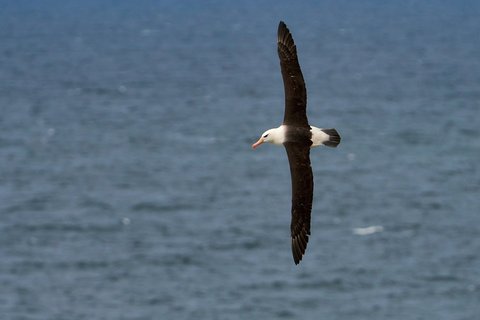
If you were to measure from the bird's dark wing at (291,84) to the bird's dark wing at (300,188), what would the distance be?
560 millimetres

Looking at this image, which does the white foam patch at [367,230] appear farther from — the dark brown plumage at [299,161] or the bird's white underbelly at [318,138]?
the bird's white underbelly at [318,138]

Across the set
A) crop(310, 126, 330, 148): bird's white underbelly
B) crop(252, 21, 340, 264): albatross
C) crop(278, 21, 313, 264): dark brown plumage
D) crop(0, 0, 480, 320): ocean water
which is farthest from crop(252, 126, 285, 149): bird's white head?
crop(0, 0, 480, 320): ocean water

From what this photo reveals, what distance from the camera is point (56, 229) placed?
156 m

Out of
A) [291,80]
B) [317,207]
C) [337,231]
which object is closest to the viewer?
[291,80]

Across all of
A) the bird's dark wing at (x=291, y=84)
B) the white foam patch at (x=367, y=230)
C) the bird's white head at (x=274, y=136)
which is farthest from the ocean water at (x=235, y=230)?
the bird's white head at (x=274, y=136)

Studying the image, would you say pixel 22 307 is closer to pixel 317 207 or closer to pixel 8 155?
pixel 317 207

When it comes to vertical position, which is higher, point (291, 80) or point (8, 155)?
point (291, 80)

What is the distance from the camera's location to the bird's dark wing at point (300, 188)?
26.0 metres

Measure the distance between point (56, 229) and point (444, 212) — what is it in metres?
48.5

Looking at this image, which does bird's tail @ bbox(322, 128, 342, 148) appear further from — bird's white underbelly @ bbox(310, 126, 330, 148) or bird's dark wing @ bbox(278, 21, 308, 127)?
bird's dark wing @ bbox(278, 21, 308, 127)

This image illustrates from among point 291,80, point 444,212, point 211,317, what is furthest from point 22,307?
point 291,80

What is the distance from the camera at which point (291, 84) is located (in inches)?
1046

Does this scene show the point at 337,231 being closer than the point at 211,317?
No

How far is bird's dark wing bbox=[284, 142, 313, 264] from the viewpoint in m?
26.0
